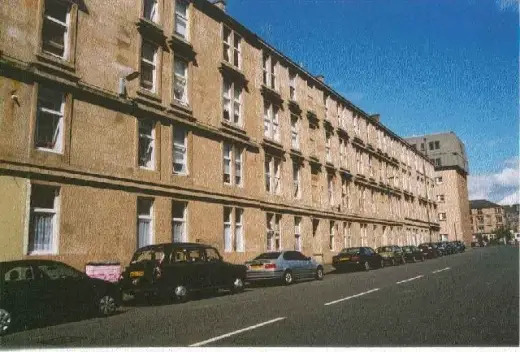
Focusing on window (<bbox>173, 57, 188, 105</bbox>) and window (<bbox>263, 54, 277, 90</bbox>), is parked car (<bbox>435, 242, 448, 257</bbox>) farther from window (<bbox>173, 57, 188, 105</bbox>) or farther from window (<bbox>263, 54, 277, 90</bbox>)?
window (<bbox>173, 57, 188, 105</bbox>)

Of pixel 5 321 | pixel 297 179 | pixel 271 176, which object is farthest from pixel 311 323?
pixel 297 179

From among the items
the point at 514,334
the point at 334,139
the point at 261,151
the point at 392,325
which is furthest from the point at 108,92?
the point at 334,139

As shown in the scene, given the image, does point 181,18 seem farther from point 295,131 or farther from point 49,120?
point 295,131

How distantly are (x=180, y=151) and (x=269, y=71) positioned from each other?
38.5 feet

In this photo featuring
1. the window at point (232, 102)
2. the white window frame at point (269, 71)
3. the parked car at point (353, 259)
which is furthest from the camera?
the white window frame at point (269, 71)

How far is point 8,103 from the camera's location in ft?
46.5

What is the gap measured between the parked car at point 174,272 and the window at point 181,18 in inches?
484

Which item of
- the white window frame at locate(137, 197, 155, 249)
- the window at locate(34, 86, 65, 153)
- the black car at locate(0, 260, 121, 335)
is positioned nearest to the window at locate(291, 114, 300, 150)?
the white window frame at locate(137, 197, 155, 249)

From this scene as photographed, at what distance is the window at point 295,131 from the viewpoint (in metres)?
32.4

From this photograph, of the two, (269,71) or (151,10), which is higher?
(269,71)

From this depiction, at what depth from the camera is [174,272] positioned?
1380cm

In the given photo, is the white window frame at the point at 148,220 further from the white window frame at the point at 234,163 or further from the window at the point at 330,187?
the window at the point at 330,187

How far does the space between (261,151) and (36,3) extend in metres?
15.3

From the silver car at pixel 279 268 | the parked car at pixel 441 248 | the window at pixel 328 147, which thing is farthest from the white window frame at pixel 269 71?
the parked car at pixel 441 248
